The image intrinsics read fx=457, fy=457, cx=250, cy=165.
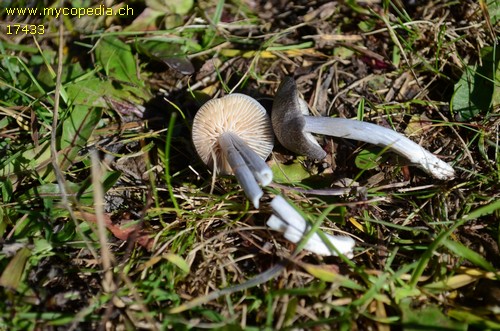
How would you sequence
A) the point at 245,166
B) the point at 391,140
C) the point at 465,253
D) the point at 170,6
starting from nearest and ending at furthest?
the point at 465,253 < the point at 245,166 < the point at 391,140 < the point at 170,6

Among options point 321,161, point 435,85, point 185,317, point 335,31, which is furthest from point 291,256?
point 335,31

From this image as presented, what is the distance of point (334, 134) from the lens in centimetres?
267

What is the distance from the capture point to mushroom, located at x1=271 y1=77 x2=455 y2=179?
8.32 ft

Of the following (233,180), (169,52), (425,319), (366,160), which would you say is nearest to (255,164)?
(233,180)

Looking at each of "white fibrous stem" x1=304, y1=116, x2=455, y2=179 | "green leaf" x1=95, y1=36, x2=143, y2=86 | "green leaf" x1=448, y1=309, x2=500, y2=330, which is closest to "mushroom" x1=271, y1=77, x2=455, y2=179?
"white fibrous stem" x1=304, y1=116, x2=455, y2=179

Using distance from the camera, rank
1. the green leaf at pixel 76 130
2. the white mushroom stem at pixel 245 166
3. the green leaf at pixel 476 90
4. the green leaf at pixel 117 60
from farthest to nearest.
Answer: the green leaf at pixel 117 60
the green leaf at pixel 476 90
the green leaf at pixel 76 130
the white mushroom stem at pixel 245 166

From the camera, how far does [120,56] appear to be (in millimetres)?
3115

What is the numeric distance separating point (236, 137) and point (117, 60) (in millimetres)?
1072

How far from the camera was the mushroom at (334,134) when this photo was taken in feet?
8.32

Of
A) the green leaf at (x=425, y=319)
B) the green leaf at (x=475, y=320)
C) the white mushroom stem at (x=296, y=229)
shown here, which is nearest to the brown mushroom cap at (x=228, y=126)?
the white mushroom stem at (x=296, y=229)

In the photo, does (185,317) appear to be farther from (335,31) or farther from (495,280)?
(335,31)

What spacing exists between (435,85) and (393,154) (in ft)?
2.37

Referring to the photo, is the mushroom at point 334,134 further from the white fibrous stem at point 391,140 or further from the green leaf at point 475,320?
the green leaf at point 475,320

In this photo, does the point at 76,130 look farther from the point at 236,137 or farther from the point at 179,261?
the point at 179,261
